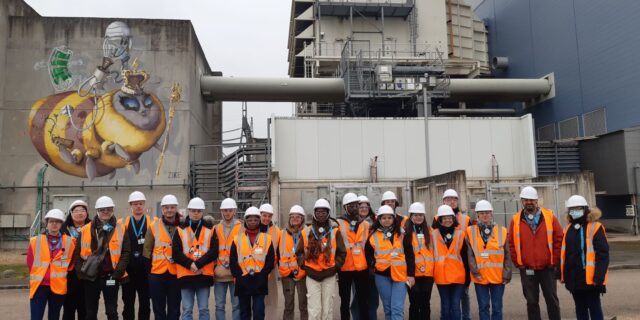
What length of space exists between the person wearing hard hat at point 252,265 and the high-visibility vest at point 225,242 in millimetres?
141

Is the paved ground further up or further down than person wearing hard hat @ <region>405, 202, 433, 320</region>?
further down

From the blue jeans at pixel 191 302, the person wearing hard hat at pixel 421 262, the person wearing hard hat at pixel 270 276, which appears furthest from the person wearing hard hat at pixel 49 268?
the person wearing hard hat at pixel 421 262

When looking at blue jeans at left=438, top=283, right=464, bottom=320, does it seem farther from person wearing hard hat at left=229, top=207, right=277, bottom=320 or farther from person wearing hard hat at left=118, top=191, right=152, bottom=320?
person wearing hard hat at left=118, top=191, right=152, bottom=320

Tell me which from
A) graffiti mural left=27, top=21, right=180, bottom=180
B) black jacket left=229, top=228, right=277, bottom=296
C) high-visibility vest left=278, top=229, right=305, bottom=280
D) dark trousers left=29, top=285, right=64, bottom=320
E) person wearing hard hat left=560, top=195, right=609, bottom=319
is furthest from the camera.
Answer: graffiti mural left=27, top=21, right=180, bottom=180

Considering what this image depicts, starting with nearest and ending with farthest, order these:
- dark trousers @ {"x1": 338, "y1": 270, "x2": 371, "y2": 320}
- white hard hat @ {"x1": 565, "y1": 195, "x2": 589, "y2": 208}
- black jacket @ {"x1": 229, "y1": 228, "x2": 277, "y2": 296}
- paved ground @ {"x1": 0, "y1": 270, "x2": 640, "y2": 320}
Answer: white hard hat @ {"x1": 565, "y1": 195, "x2": 589, "y2": 208}, black jacket @ {"x1": 229, "y1": 228, "x2": 277, "y2": 296}, dark trousers @ {"x1": 338, "y1": 270, "x2": 371, "y2": 320}, paved ground @ {"x1": 0, "y1": 270, "x2": 640, "y2": 320}

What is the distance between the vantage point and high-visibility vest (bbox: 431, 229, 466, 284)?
267 inches

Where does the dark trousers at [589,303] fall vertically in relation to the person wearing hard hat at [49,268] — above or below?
below

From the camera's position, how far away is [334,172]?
853 inches

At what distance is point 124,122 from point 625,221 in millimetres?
24497

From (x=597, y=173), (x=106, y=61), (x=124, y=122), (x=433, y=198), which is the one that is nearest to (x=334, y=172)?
(x=433, y=198)

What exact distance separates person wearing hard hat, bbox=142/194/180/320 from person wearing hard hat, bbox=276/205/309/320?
150 cm

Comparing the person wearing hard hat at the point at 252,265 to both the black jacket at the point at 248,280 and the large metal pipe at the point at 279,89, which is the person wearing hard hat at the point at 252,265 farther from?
the large metal pipe at the point at 279,89

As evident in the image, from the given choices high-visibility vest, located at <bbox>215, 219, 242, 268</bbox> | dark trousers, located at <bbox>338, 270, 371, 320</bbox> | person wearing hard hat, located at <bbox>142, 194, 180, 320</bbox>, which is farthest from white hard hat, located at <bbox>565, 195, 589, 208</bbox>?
person wearing hard hat, located at <bbox>142, 194, 180, 320</bbox>

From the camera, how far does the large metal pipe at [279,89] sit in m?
25.8
